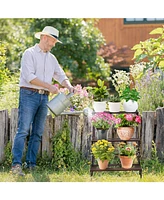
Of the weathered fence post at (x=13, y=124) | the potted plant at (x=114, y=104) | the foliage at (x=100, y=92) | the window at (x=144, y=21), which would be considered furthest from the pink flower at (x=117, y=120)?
the window at (x=144, y=21)

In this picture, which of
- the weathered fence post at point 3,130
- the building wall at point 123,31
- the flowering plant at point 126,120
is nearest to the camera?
the flowering plant at point 126,120

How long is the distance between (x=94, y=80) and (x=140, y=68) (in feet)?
17.4

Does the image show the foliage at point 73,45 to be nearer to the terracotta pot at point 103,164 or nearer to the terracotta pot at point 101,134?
the terracotta pot at point 101,134

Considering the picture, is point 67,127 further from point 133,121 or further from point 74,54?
point 74,54

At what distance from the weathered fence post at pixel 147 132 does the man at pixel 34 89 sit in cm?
111

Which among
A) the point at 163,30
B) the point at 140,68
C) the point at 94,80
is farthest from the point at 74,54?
the point at 163,30

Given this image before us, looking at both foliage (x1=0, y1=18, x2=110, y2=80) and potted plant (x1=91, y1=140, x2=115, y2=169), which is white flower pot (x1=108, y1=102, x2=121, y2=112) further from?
foliage (x1=0, y1=18, x2=110, y2=80)

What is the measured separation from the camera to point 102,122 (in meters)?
5.00

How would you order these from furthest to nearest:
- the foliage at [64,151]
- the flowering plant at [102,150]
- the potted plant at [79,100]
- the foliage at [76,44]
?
the foliage at [76,44]
the potted plant at [79,100]
the foliage at [64,151]
the flowering plant at [102,150]

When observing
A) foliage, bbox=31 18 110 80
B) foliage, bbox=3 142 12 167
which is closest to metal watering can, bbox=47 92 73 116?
foliage, bbox=3 142 12 167

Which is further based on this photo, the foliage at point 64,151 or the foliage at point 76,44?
the foliage at point 76,44

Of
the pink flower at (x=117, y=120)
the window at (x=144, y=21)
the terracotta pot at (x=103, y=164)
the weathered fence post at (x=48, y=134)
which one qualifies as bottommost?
the terracotta pot at (x=103, y=164)

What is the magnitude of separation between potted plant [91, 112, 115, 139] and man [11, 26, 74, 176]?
0.49 meters

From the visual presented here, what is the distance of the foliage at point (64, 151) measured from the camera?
5.44 m
